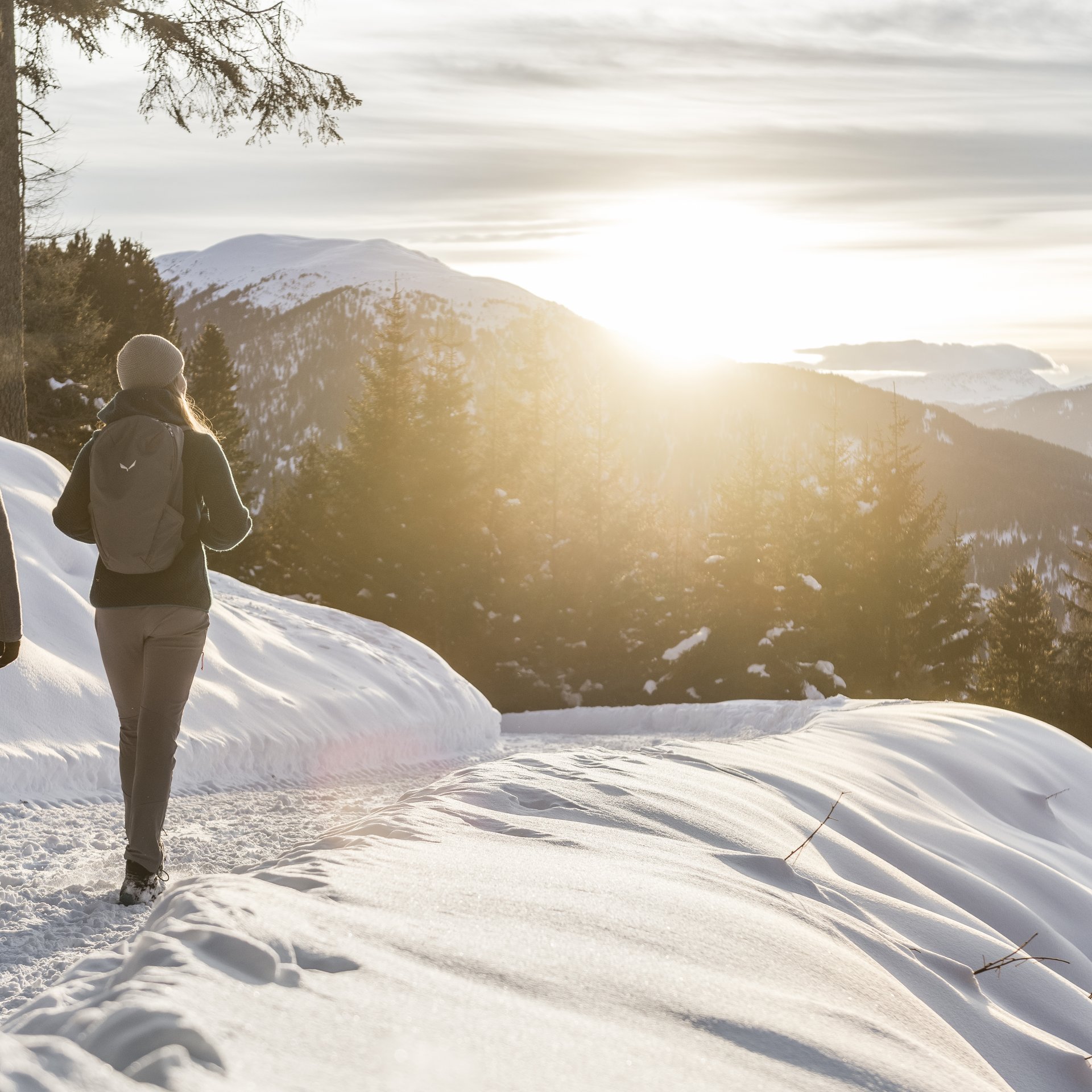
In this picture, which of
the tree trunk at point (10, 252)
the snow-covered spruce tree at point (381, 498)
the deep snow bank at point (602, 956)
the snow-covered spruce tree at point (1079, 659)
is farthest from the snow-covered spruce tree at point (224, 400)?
the snow-covered spruce tree at point (1079, 659)

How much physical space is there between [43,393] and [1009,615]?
104 feet

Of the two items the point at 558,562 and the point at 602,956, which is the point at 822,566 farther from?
the point at 602,956

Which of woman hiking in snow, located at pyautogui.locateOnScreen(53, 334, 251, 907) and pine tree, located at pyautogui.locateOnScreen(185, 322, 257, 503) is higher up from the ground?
pine tree, located at pyautogui.locateOnScreen(185, 322, 257, 503)

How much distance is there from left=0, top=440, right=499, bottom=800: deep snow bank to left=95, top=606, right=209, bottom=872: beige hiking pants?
4.55 ft

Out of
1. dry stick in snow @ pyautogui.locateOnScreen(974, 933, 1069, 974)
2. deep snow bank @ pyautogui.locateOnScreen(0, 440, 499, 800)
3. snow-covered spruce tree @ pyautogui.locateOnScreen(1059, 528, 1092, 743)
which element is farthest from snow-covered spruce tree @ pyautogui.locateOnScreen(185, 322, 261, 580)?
snow-covered spruce tree @ pyautogui.locateOnScreen(1059, 528, 1092, 743)

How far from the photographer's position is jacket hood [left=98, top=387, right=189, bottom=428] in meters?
3.74

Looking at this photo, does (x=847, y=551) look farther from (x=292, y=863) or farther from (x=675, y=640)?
(x=292, y=863)

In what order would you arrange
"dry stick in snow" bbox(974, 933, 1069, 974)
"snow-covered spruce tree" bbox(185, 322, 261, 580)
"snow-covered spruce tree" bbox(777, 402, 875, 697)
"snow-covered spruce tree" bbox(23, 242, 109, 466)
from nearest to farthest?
1. "dry stick in snow" bbox(974, 933, 1069, 974)
2. "snow-covered spruce tree" bbox(23, 242, 109, 466)
3. "snow-covered spruce tree" bbox(777, 402, 875, 697)
4. "snow-covered spruce tree" bbox(185, 322, 261, 580)

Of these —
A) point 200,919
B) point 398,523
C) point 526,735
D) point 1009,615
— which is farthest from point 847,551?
point 200,919

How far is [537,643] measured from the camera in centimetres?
2653

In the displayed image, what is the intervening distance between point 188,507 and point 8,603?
2.58 ft

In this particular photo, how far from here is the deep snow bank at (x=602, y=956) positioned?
1.70m

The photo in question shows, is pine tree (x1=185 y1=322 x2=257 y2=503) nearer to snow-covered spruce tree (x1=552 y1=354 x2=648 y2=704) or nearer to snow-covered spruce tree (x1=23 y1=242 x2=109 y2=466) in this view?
snow-covered spruce tree (x1=23 y1=242 x2=109 y2=466)

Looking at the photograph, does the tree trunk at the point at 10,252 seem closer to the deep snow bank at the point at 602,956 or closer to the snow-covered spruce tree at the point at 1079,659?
the deep snow bank at the point at 602,956
